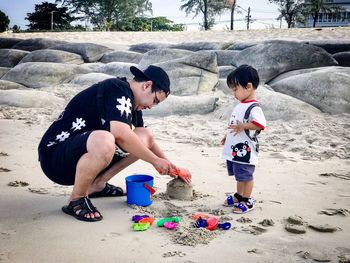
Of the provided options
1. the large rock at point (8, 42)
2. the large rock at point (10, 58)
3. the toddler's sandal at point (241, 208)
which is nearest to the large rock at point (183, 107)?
the toddler's sandal at point (241, 208)

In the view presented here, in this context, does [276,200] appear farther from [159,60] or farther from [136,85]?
[159,60]

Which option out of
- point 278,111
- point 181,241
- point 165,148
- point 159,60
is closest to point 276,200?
point 181,241

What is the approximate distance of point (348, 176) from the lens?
392 centimetres

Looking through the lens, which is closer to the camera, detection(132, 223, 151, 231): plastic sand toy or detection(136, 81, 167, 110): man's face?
detection(132, 223, 151, 231): plastic sand toy

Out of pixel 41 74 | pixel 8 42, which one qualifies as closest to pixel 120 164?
pixel 41 74

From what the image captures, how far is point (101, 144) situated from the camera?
2527 mm

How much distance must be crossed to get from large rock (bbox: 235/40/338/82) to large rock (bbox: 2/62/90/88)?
17.5 ft

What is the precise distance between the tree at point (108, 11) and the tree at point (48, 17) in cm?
246

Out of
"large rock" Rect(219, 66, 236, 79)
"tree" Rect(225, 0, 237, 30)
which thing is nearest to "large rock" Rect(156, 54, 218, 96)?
"large rock" Rect(219, 66, 236, 79)

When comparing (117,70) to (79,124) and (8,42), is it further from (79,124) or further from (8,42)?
(8,42)

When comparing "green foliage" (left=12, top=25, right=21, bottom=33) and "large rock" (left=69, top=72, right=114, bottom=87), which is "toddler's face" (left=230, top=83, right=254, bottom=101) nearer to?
"large rock" (left=69, top=72, right=114, bottom=87)

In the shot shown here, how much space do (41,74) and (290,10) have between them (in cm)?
2679

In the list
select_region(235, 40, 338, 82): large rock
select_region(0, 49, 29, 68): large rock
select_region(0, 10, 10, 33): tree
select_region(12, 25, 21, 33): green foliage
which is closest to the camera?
select_region(235, 40, 338, 82): large rock

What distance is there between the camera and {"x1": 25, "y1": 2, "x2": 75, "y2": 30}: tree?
34.8 metres
